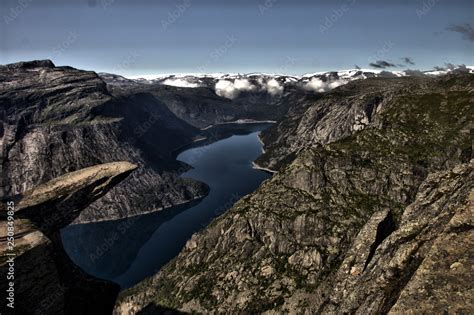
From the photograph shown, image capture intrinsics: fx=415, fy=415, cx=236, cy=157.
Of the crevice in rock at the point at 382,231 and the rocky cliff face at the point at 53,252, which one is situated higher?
the rocky cliff face at the point at 53,252

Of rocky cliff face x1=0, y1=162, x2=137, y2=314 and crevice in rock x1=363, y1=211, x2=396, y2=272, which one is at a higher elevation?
rocky cliff face x1=0, y1=162, x2=137, y2=314

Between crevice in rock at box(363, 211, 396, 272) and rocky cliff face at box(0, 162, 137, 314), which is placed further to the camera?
crevice in rock at box(363, 211, 396, 272)

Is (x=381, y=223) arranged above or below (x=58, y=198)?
below

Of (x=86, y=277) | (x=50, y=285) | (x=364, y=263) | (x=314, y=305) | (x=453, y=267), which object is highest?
(x=453, y=267)

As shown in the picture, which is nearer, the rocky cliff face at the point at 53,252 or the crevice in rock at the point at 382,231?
the rocky cliff face at the point at 53,252

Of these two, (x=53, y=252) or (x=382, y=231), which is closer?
(x=53, y=252)

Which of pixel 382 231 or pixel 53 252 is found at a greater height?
pixel 53 252

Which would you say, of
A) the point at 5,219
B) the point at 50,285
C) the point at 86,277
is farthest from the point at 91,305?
the point at 5,219

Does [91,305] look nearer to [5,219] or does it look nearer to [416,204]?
[5,219]
